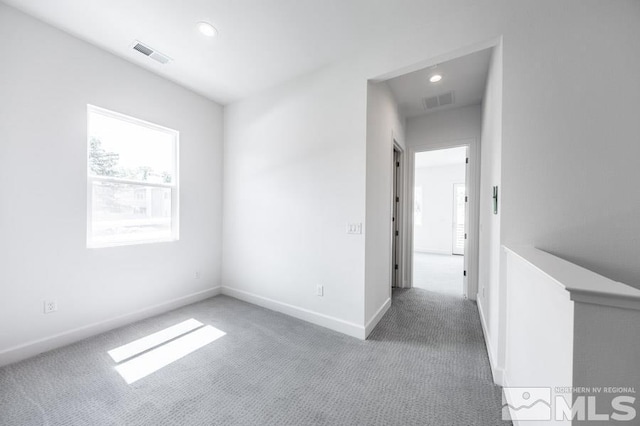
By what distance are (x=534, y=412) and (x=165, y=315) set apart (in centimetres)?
344

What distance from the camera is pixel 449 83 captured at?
2984 millimetres

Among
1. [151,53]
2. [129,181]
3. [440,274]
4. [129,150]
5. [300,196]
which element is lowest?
[440,274]

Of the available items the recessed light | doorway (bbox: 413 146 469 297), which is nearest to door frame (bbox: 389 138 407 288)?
doorway (bbox: 413 146 469 297)

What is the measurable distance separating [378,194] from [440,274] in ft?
11.0

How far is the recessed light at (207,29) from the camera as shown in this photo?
217 cm

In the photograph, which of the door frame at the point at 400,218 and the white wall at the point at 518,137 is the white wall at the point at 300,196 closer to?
the white wall at the point at 518,137

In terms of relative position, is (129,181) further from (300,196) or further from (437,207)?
(437,207)

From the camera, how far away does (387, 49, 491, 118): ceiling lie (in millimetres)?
2566

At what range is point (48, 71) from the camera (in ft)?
7.22

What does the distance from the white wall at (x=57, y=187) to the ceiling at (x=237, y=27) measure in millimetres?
228

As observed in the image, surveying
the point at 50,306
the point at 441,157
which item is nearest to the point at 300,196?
the point at 50,306

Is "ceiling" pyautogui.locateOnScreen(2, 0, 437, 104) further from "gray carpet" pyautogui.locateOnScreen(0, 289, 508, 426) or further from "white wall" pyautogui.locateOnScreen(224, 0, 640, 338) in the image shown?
"gray carpet" pyautogui.locateOnScreen(0, 289, 508, 426)

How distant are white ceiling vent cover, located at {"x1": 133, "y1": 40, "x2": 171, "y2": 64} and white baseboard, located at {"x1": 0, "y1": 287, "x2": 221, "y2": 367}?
2.85m

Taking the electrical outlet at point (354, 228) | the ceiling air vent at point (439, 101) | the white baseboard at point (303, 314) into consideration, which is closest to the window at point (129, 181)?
the white baseboard at point (303, 314)
